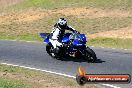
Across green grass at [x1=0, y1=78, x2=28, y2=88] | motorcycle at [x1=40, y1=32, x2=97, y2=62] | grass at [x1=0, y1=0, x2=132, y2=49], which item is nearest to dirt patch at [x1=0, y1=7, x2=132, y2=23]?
grass at [x1=0, y1=0, x2=132, y2=49]

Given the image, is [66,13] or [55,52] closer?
[55,52]

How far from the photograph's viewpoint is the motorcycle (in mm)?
18500

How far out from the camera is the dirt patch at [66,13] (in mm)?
36188

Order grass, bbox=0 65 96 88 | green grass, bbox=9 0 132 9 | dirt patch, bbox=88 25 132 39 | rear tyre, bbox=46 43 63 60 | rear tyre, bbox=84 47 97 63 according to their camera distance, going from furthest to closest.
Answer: green grass, bbox=9 0 132 9
dirt patch, bbox=88 25 132 39
rear tyre, bbox=46 43 63 60
rear tyre, bbox=84 47 97 63
grass, bbox=0 65 96 88

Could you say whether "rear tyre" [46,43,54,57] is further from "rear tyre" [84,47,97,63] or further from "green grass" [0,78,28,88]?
"green grass" [0,78,28,88]

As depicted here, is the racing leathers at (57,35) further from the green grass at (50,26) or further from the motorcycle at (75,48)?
the green grass at (50,26)

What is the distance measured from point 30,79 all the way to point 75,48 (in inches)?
166

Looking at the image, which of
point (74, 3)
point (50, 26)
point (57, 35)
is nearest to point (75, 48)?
point (57, 35)

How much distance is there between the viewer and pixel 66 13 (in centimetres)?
3775

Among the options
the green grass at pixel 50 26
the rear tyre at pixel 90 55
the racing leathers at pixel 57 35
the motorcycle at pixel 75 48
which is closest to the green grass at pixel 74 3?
the green grass at pixel 50 26

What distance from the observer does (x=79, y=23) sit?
33.7 metres

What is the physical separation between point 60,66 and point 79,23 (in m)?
15.9

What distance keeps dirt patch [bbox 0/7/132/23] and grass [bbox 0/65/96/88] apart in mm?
19608

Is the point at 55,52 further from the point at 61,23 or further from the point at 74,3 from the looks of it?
the point at 74,3
